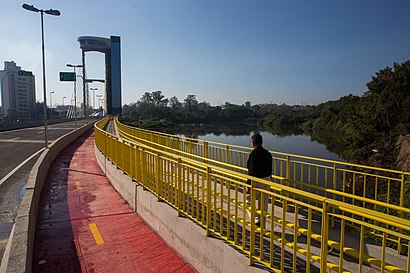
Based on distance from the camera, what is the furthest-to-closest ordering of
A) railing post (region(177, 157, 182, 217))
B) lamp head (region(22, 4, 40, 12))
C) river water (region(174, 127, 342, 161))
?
river water (region(174, 127, 342, 161)) → lamp head (region(22, 4, 40, 12)) → railing post (region(177, 157, 182, 217))

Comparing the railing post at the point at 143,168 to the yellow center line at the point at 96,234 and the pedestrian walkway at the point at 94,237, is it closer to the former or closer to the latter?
the pedestrian walkway at the point at 94,237

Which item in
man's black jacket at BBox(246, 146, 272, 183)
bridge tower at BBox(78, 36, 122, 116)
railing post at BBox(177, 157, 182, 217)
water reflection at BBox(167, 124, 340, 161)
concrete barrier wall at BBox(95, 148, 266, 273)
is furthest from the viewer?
bridge tower at BBox(78, 36, 122, 116)

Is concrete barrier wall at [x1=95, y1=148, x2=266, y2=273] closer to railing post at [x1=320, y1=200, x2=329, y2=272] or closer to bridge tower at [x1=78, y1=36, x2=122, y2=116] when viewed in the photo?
railing post at [x1=320, y1=200, x2=329, y2=272]

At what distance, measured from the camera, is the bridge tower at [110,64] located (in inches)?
4092

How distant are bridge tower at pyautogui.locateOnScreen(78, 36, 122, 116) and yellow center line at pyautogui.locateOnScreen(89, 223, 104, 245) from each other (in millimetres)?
100903

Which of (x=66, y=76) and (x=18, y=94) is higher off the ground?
(x=18, y=94)

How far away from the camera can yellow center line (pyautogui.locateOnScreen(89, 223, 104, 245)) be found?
5.16m

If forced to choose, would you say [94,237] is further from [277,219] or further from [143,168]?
[277,219]

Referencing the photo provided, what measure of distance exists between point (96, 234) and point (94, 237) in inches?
5.1

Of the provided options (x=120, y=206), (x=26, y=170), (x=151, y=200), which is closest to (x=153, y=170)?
(x=151, y=200)

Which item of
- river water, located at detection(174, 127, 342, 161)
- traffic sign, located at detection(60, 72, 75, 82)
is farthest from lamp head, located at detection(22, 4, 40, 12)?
river water, located at detection(174, 127, 342, 161)

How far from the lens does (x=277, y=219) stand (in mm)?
4727

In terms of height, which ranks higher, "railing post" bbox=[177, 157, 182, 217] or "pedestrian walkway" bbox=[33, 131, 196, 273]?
"railing post" bbox=[177, 157, 182, 217]

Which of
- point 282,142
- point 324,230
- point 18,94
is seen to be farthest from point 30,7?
point 18,94
